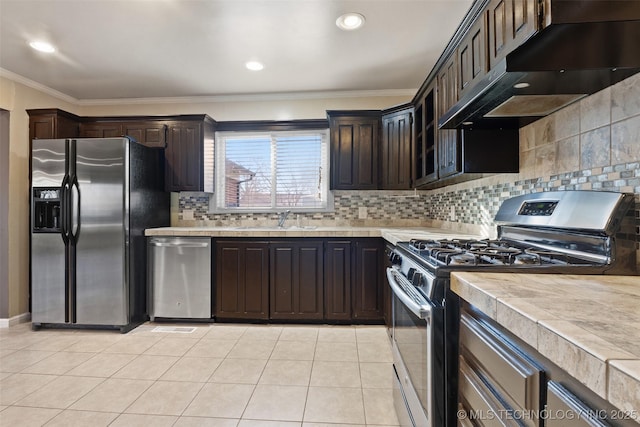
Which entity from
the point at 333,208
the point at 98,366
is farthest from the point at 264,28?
the point at 98,366

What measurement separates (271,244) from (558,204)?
2336mm

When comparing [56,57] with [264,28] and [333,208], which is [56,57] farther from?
[333,208]

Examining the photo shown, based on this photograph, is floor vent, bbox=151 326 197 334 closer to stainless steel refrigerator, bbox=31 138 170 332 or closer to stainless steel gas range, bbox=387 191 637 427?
stainless steel refrigerator, bbox=31 138 170 332

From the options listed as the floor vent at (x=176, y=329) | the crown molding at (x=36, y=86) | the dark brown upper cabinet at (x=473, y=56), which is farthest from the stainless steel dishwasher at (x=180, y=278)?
the dark brown upper cabinet at (x=473, y=56)

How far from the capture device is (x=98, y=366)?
2295mm

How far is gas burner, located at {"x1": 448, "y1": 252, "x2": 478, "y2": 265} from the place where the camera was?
1.17 metres

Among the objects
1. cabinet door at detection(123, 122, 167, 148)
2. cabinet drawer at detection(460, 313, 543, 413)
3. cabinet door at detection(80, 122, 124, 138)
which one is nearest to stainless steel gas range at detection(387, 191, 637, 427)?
cabinet drawer at detection(460, 313, 543, 413)

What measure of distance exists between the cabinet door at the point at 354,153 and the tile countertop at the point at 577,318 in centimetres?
237

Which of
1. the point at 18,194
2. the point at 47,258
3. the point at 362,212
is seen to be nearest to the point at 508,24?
the point at 362,212

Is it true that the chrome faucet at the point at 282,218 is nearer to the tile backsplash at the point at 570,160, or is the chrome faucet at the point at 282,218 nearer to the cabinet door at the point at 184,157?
the cabinet door at the point at 184,157

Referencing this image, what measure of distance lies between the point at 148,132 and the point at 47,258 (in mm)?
1621

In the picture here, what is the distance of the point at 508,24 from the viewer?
4.37 feet

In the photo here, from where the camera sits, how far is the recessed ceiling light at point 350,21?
7.25ft

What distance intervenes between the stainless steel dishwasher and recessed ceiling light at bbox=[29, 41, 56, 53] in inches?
74.1
